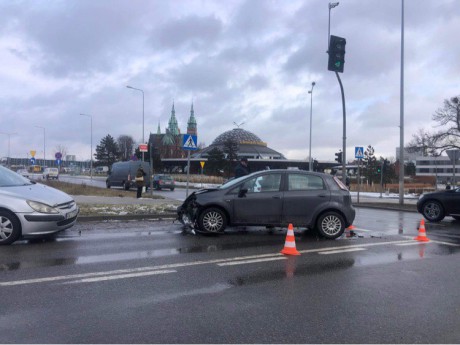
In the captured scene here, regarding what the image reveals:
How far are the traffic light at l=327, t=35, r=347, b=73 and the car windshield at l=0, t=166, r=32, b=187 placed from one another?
10.1 metres

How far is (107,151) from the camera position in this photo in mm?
98375

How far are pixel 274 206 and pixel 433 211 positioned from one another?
24.2ft

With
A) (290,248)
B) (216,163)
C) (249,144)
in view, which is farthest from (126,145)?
(290,248)

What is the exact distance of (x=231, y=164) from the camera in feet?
212

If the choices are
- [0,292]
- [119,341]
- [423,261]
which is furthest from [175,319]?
[423,261]

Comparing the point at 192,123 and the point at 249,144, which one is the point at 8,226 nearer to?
the point at 249,144

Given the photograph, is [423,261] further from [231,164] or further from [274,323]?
[231,164]

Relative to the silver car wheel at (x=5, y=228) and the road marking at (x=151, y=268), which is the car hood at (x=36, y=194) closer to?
the silver car wheel at (x=5, y=228)

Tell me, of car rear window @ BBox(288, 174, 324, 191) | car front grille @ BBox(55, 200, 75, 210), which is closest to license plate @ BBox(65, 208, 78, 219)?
car front grille @ BBox(55, 200, 75, 210)

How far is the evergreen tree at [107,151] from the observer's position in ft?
318

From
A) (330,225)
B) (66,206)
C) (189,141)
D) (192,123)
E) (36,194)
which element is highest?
(192,123)

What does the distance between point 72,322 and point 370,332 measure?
2874mm

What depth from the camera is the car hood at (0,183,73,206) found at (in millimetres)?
8336

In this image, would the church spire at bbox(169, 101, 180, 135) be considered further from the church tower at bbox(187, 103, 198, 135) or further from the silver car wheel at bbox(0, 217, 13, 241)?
the silver car wheel at bbox(0, 217, 13, 241)
